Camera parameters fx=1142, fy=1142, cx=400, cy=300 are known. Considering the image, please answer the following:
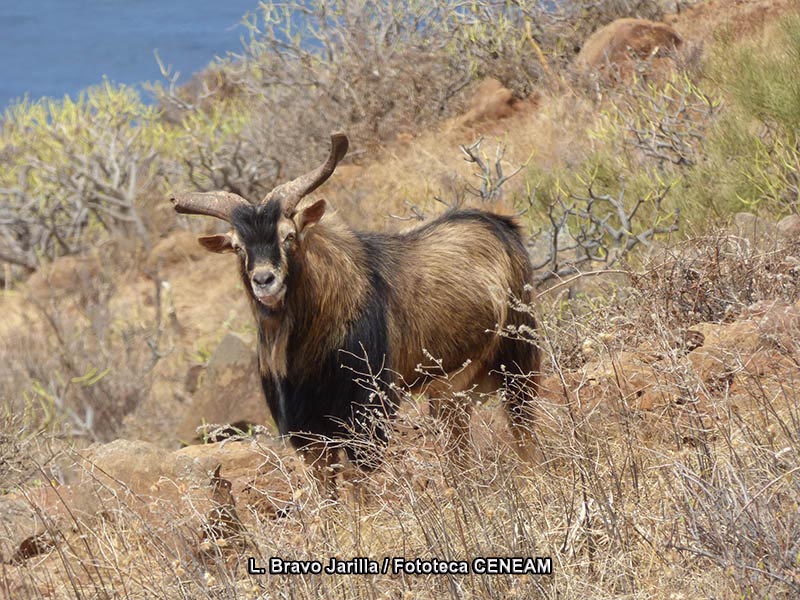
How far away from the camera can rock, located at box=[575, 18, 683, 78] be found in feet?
48.4

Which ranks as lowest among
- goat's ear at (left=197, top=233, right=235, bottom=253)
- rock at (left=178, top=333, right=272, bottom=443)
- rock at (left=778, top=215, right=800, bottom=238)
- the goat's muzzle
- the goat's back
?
rock at (left=178, top=333, right=272, bottom=443)

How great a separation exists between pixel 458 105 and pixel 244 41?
3752mm

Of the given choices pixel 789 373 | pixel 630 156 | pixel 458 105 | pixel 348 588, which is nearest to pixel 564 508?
pixel 348 588

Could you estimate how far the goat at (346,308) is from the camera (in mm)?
5559

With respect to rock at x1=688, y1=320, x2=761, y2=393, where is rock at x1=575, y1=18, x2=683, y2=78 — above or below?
above

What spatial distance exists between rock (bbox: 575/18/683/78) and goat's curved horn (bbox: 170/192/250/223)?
379 inches

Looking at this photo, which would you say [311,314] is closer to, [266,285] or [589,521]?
[266,285]

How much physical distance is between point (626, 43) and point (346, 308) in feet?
33.8

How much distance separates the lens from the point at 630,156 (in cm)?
1084

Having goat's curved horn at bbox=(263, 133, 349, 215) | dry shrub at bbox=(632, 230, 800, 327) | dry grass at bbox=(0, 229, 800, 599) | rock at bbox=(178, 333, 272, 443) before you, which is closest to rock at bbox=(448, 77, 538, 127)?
rock at bbox=(178, 333, 272, 443)

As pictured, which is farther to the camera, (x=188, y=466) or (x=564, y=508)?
(x=188, y=466)

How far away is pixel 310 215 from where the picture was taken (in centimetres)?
573

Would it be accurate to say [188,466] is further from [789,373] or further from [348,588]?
[789,373]

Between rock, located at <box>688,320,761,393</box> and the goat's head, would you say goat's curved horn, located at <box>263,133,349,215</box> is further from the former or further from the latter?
rock, located at <box>688,320,761,393</box>
